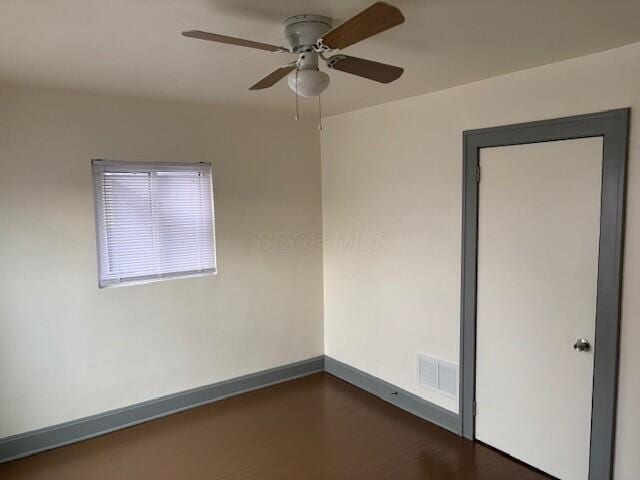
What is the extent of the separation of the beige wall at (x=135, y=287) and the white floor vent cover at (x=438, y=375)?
1306 mm

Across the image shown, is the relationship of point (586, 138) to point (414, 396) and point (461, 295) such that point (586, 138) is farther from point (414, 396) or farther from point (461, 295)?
point (414, 396)

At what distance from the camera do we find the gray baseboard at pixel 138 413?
10.4 ft

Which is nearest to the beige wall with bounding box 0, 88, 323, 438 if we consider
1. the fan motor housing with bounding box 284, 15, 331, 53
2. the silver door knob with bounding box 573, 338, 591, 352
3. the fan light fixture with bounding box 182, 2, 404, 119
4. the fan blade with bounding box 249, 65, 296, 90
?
the fan blade with bounding box 249, 65, 296, 90

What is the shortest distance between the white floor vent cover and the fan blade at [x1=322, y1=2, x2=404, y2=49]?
2478 millimetres

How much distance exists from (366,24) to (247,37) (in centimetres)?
81

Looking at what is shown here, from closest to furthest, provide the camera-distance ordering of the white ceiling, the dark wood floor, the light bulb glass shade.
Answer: the white ceiling < the light bulb glass shade < the dark wood floor

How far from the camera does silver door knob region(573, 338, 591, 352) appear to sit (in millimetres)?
2605

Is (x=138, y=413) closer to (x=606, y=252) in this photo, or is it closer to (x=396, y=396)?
(x=396, y=396)

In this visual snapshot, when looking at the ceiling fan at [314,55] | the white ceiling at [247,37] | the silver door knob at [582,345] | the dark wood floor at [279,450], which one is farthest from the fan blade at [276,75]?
the dark wood floor at [279,450]

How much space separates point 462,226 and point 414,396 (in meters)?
1.44

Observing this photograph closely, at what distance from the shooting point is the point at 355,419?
364cm

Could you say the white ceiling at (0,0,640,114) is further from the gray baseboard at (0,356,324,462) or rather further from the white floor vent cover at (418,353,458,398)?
the gray baseboard at (0,356,324,462)

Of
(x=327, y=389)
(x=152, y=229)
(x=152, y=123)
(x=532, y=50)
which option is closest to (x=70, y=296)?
(x=152, y=229)

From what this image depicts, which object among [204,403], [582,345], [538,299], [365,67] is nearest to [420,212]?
[538,299]
